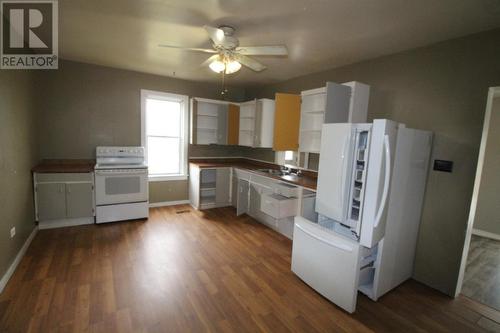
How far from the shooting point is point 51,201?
339 cm

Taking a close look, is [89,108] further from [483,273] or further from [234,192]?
[483,273]

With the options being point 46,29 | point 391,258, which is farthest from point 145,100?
point 391,258

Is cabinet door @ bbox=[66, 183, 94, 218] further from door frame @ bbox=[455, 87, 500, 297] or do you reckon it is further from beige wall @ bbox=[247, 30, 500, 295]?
door frame @ bbox=[455, 87, 500, 297]

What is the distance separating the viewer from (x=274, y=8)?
196cm

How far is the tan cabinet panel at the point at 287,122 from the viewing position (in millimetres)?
3648

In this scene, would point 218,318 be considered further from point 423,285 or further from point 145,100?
point 145,100

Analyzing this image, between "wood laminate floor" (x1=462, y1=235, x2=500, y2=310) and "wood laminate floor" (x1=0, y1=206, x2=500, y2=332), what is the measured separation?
0.20 meters

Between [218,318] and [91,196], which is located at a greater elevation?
[91,196]

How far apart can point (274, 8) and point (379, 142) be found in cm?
142

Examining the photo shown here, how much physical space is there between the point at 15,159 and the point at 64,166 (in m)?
1.11

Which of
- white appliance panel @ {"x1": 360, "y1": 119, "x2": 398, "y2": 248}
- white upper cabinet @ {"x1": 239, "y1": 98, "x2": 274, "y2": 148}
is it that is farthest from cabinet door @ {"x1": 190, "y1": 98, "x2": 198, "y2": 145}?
white appliance panel @ {"x1": 360, "y1": 119, "x2": 398, "y2": 248}

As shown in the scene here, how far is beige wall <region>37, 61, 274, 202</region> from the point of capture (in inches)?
145

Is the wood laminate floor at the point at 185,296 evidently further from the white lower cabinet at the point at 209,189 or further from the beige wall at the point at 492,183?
the beige wall at the point at 492,183

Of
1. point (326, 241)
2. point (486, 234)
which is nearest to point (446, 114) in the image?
point (326, 241)
